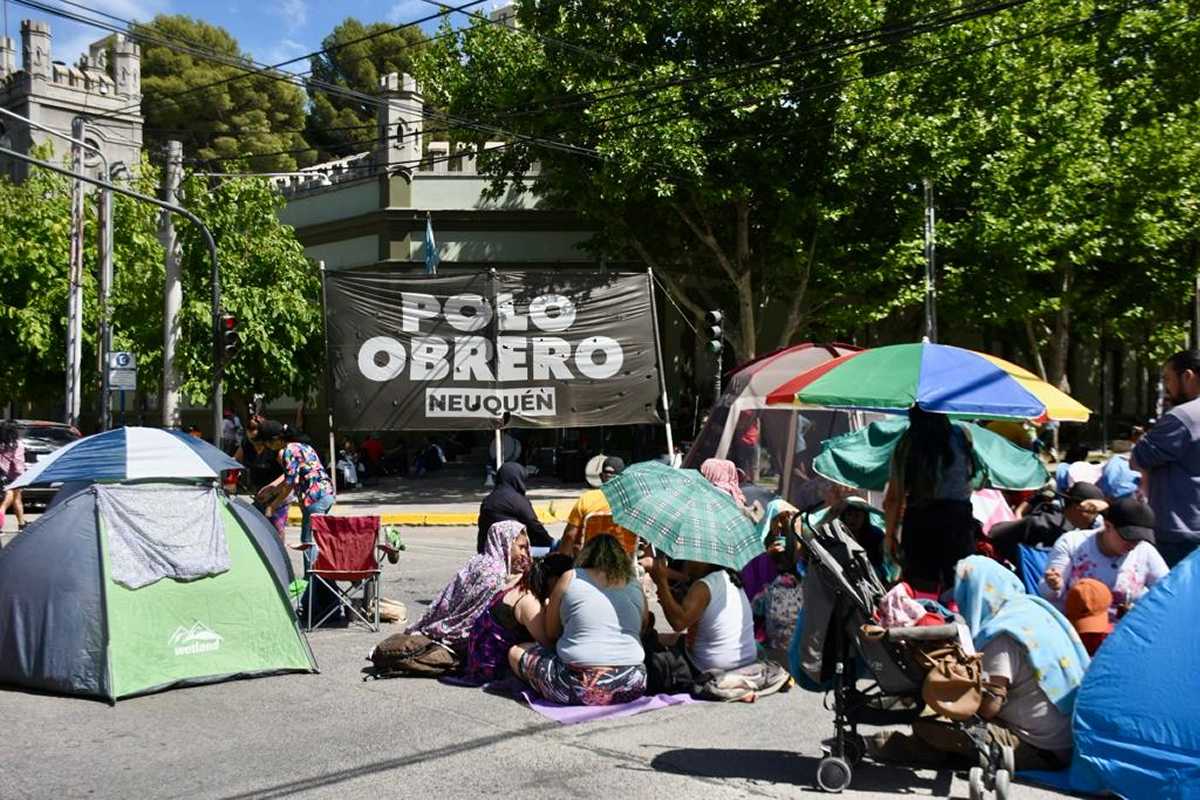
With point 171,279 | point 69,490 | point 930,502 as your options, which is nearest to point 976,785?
point 930,502

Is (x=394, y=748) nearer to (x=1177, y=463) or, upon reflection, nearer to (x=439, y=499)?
(x=1177, y=463)

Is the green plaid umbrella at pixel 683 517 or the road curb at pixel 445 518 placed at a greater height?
the green plaid umbrella at pixel 683 517

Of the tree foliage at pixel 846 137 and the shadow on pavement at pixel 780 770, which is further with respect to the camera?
the tree foliage at pixel 846 137

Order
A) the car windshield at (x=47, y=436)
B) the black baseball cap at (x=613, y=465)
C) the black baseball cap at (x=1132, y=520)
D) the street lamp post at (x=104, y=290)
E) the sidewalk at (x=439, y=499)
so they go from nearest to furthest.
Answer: the black baseball cap at (x=1132, y=520) → the black baseball cap at (x=613, y=465) → the sidewalk at (x=439, y=499) → the car windshield at (x=47, y=436) → the street lamp post at (x=104, y=290)

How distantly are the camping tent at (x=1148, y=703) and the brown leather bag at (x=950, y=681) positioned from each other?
0.60 metres

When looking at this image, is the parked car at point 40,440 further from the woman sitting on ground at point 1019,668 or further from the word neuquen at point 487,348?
the woman sitting on ground at point 1019,668

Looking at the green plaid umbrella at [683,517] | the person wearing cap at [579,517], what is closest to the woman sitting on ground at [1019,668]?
the green plaid umbrella at [683,517]

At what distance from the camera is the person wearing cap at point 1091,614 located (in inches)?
271

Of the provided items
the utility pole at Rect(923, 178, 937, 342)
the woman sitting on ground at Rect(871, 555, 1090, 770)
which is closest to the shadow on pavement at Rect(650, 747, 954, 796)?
the woman sitting on ground at Rect(871, 555, 1090, 770)

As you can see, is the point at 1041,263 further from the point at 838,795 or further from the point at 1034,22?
the point at 838,795

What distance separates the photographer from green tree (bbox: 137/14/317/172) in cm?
6181

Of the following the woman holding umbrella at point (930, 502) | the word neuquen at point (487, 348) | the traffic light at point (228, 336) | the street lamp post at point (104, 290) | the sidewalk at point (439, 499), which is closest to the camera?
the woman holding umbrella at point (930, 502)

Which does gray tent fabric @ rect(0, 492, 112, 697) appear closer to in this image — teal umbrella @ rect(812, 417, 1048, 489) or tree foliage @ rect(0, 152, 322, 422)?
teal umbrella @ rect(812, 417, 1048, 489)

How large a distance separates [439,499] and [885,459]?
15.4 metres
